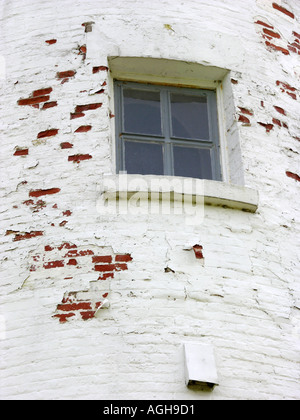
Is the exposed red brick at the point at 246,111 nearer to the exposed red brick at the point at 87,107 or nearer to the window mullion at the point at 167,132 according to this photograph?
the window mullion at the point at 167,132

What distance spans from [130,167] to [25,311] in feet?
5.11

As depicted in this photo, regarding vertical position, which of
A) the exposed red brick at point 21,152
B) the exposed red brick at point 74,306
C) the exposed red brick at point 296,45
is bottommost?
the exposed red brick at point 74,306

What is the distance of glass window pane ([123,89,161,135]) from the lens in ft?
22.7

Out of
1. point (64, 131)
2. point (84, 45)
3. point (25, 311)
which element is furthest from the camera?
point (84, 45)

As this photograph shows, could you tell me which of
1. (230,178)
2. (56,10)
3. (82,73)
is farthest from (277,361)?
(56,10)

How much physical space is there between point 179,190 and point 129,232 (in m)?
0.50

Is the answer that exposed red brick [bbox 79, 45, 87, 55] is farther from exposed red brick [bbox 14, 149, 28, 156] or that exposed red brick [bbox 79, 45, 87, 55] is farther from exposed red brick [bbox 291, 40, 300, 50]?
exposed red brick [bbox 291, 40, 300, 50]

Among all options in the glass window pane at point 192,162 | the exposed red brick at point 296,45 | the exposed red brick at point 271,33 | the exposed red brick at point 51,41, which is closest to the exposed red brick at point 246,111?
the glass window pane at point 192,162

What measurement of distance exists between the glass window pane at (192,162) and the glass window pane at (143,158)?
135mm

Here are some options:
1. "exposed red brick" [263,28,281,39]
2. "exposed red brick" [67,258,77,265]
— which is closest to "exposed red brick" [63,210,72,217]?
"exposed red brick" [67,258,77,265]

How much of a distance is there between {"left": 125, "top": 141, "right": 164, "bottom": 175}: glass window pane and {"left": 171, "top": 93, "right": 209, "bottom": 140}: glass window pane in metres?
0.27

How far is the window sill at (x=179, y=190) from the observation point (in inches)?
242

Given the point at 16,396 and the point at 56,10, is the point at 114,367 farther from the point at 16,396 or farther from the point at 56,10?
the point at 56,10

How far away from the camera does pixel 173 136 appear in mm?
6918
